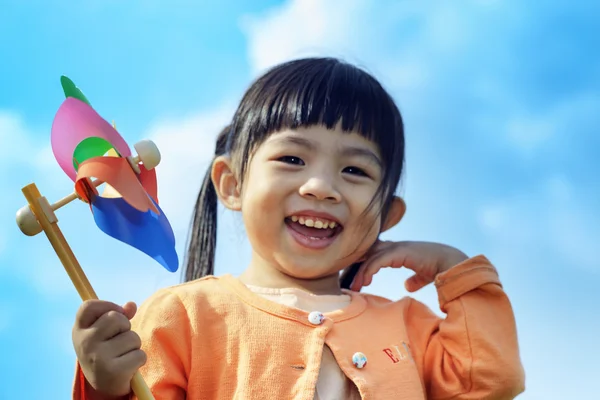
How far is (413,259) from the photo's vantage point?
2324mm

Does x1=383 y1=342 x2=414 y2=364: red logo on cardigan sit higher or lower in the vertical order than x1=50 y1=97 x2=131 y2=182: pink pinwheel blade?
lower

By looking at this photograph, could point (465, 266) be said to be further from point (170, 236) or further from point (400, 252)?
point (170, 236)

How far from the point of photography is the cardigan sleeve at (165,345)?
1.84 metres

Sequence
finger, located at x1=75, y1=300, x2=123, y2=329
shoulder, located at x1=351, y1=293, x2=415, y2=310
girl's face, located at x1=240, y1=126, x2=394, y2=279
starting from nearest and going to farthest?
finger, located at x1=75, y1=300, x2=123, y2=329 < girl's face, located at x1=240, y1=126, x2=394, y2=279 < shoulder, located at x1=351, y1=293, x2=415, y2=310

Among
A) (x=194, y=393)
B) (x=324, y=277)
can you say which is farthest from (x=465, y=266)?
(x=194, y=393)

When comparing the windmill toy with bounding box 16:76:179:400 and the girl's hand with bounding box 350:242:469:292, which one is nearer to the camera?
the windmill toy with bounding box 16:76:179:400

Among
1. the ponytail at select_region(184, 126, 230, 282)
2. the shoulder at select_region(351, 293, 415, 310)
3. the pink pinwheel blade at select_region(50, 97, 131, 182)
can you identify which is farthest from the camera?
the ponytail at select_region(184, 126, 230, 282)

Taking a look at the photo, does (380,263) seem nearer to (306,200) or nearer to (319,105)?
(306,200)

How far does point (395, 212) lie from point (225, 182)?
0.52 m

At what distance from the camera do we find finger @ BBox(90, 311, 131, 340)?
1.57m

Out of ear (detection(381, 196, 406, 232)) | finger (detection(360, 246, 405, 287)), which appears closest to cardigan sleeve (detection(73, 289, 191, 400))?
finger (detection(360, 246, 405, 287))

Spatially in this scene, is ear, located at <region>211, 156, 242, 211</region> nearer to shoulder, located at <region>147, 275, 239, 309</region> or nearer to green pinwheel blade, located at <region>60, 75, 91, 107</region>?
shoulder, located at <region>147, 275, 239, 309</region>

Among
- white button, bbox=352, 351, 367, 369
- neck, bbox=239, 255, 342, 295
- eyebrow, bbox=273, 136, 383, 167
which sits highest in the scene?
eyebrow, bbox=273, 136, 383, 167

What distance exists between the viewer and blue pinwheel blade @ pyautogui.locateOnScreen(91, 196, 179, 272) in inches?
67.0
